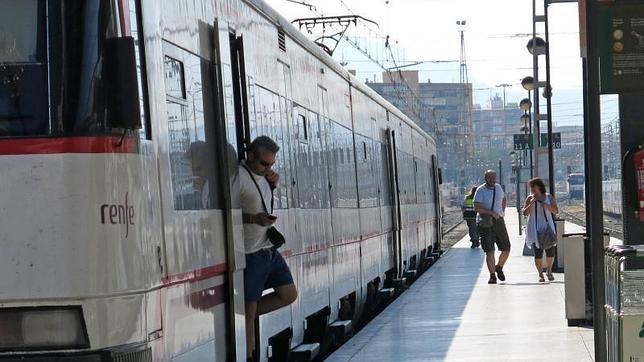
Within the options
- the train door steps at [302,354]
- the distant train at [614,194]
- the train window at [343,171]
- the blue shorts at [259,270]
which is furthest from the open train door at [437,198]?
the blue shorts at [259,270]

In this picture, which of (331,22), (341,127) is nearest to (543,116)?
(331,22)

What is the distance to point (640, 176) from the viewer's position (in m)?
9.03

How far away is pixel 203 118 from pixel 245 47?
5.12 feet

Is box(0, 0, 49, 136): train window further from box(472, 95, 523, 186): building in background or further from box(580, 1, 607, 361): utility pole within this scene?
box(472, 95, 523, 186): building in background

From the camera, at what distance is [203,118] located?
25.4 ft

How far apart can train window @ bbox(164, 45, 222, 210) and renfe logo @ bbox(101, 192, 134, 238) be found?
731 millimetres

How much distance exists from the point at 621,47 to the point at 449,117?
150297 mm

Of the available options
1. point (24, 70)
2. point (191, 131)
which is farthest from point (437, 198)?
point (24, 70)

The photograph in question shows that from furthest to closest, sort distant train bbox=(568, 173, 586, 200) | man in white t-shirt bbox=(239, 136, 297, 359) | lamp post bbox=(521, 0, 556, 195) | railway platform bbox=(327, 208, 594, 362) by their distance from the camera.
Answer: distant train bbox=(568, 173, 586, 200) → lamp post bbox=(521, 0, 556, 195) → railway platform bbox=(327, 208, 594, 362) → man in white t-shirt bbox=(239, 136, 297, 359)

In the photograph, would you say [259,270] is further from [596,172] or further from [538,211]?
[538,211]

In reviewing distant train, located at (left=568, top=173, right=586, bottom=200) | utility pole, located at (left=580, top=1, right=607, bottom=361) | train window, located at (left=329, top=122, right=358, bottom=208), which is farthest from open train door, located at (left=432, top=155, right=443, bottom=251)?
distant train, located at (left=568, top=173, right=586, bottom=200)

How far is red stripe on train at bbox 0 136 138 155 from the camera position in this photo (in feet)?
19.5

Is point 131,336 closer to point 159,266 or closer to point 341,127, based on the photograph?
point 159,266

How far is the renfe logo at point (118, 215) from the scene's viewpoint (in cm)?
596
